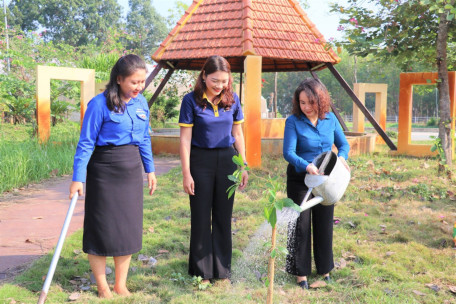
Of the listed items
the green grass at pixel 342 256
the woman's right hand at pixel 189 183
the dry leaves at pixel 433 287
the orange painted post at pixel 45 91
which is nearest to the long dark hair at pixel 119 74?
the woman's right hand at pixel 189 183

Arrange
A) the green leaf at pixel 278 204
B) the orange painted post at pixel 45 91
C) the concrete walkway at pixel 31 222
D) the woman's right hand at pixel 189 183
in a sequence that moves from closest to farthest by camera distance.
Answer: the green leaf at pixel 278 204
the woman's right hand at pixel 189 183
the concrete walkway at pixel 31 222
the orange painted post at pixel 45 91

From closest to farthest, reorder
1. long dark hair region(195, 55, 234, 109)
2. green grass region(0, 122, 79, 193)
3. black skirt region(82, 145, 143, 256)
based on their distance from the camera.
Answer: black skirt region(82, 145, 143, 256)
long dark hair region(195, 55, 234, 109)
green grass region(0, 122, 79, 193)

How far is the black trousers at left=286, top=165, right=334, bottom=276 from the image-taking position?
3277mm

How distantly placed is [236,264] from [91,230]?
1.33 meters

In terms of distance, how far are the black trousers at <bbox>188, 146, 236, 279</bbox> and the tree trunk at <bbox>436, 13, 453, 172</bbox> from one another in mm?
5262

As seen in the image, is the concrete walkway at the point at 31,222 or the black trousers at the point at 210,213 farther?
the concrete walkway at the point at 31,222

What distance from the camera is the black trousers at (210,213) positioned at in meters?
3.20

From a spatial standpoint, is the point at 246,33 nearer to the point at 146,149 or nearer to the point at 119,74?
the point at 146,149

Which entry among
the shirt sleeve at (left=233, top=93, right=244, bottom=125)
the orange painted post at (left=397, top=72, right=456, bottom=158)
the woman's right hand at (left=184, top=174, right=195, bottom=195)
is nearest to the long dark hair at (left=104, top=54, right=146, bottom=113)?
the woman's right hand at (left=184, top=174, right=195, bottom=195)

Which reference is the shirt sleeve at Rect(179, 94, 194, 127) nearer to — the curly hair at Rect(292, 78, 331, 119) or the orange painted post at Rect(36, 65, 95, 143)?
the curly hair at Rect(292, 78, 331, 119)

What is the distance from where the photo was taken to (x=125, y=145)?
292 centimetres

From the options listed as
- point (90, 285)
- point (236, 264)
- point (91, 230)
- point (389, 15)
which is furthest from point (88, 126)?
point (389, 15)

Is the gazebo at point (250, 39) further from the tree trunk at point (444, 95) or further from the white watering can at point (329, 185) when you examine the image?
the white watering can at point (329, 185)

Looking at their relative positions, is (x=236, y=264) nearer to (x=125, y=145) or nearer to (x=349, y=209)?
(x=125, y=145)
